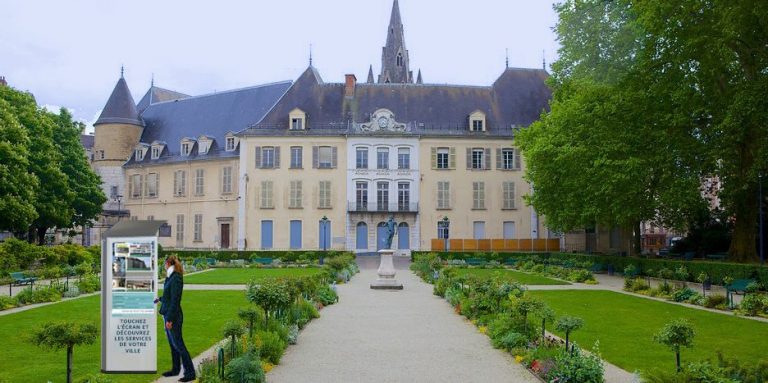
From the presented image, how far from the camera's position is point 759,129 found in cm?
2267

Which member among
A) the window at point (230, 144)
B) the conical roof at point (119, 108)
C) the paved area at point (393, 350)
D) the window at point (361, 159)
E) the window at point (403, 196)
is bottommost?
the paved area at point (393, 350)

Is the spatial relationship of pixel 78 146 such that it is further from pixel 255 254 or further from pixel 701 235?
pixel 701 235

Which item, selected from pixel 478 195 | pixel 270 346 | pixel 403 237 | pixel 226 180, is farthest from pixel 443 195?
pixel 270 346

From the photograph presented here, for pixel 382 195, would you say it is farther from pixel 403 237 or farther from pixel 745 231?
pixel 745 231

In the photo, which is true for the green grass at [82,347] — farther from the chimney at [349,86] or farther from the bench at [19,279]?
the chimney at [349,86]

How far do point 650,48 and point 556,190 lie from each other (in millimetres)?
10676

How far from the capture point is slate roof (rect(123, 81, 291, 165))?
2039 inches

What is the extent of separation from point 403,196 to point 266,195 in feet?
30.2

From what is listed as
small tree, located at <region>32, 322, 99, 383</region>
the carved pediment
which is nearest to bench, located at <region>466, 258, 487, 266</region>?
the carved pediment

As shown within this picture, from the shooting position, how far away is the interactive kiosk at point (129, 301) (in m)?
8.24

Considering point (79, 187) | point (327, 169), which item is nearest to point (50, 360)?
point (79, 187)

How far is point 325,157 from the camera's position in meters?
47.7

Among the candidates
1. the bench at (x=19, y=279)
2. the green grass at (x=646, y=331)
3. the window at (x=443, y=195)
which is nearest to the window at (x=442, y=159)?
the window at (x=443, y=195)

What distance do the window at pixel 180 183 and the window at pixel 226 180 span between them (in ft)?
11.5
